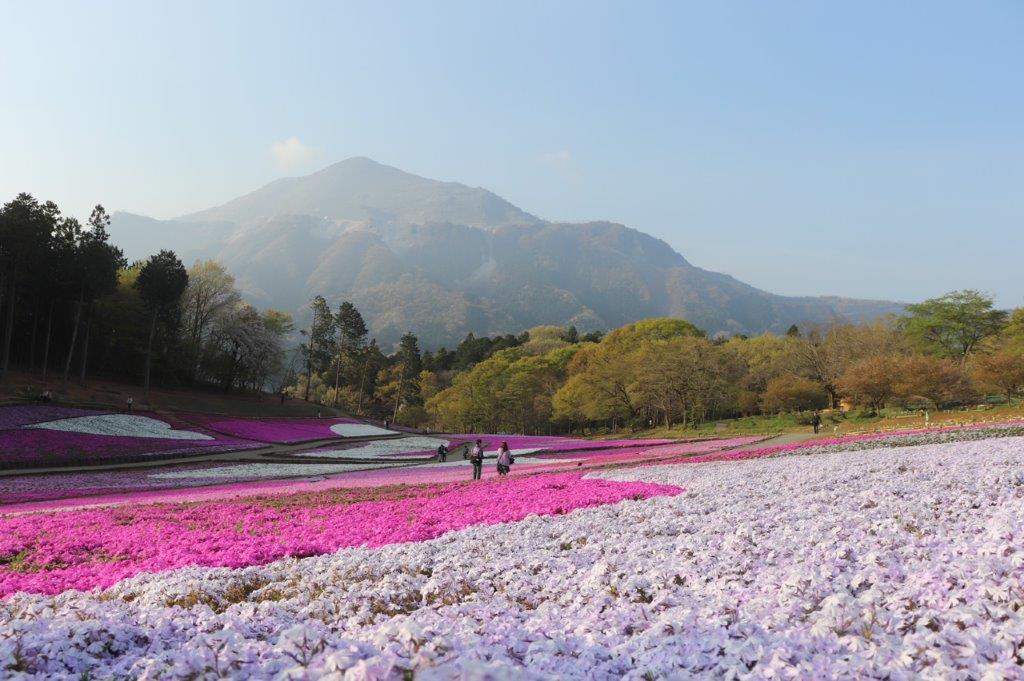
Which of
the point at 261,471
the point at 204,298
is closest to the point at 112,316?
the point at 204,298

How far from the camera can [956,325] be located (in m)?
92.6

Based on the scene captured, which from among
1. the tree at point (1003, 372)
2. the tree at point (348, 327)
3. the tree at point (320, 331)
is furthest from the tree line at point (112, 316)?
the tree at point (1003, 372)

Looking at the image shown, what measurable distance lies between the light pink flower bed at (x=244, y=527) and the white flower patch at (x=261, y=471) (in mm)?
11568

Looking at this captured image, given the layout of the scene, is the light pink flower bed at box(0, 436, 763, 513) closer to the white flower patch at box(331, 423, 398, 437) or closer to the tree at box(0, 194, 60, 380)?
the white flower patch at box(331, 423, 398, 437)

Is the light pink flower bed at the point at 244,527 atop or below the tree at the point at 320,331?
below

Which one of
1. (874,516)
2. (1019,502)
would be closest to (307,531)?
(874,516)

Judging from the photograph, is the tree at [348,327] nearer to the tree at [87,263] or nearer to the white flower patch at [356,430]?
the white flower patch at [356,430]

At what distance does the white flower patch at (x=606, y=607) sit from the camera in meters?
4.63

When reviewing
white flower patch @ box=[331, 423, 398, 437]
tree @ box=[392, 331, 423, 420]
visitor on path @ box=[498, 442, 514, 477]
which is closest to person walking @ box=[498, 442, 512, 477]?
visitor on path @ box=[498, 442, 514, 477]

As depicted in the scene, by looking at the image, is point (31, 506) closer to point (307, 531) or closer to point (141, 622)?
point (307, 531)

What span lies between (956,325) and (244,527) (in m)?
107

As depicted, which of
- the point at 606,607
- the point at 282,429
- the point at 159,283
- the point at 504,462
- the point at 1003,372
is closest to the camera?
the point at 606,607

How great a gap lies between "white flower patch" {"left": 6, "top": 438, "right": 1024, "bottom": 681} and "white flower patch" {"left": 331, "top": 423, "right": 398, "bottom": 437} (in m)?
47.3

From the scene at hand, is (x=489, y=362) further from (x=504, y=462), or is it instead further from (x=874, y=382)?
(x=504, y=462)
